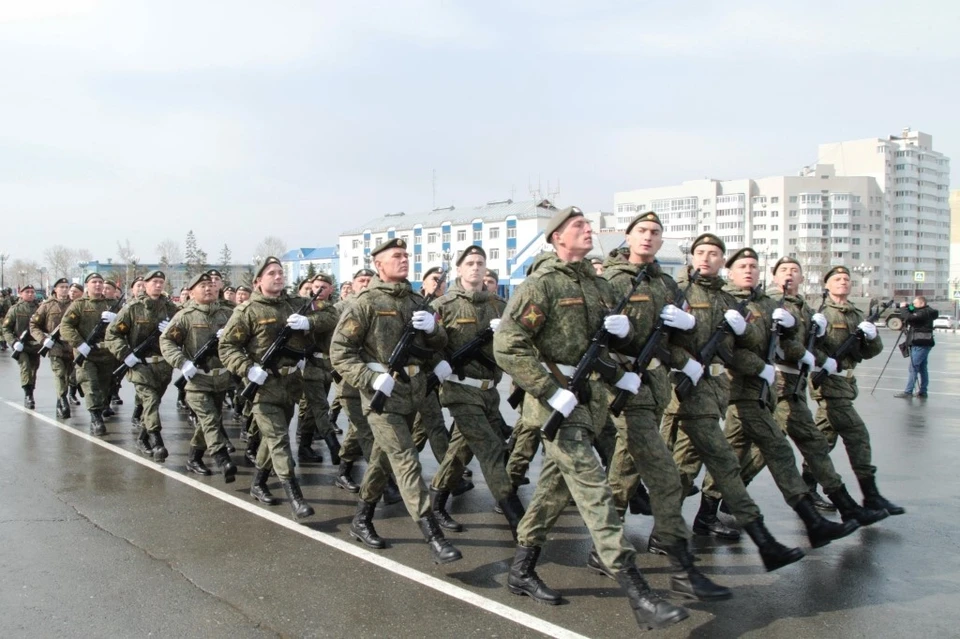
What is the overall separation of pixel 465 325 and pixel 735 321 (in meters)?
2.05

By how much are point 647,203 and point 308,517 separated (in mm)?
113107

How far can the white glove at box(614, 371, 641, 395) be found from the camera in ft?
15.3

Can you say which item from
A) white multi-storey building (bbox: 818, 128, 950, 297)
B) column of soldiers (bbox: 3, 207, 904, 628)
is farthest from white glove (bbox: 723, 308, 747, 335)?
white multi-storey building (bbox: 818, 128, 950, 297)

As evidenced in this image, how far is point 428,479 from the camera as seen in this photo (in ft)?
25.2

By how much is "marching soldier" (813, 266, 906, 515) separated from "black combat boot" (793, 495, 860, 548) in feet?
3.53

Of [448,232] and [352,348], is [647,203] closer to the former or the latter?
[448,232]

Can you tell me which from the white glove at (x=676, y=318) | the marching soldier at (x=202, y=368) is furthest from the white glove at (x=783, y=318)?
the marching soldier at (x=202, y=368)

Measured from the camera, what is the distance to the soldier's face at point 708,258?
18.4 feet

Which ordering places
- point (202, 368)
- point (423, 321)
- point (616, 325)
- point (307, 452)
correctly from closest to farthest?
point (616, 325), point (423, 321), point (202, 368), point (307, 452)

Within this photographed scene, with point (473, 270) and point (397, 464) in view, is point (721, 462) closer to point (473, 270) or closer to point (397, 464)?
point (397, 464)

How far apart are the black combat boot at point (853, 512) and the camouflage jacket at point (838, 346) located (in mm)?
876

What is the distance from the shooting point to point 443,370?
6008 mm

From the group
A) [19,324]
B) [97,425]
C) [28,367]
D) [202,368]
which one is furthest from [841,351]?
[19,324]

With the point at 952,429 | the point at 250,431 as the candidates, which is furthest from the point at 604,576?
the point at 952,429
